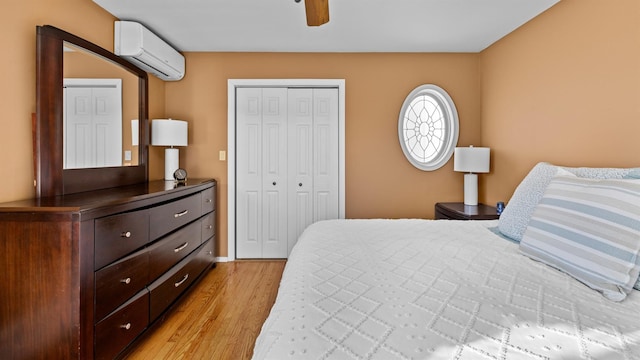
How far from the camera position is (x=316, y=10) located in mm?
1727

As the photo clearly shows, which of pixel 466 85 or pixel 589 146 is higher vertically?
pixel 466 85

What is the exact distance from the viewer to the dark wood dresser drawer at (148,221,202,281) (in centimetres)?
213

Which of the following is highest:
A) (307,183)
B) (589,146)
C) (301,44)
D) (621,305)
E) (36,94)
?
(301,44)

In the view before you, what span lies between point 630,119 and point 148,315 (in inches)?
126

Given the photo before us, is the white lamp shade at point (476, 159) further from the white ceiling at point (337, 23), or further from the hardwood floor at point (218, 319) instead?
the hardwood floor at point (218, 319)

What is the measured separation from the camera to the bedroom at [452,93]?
73.6 inches

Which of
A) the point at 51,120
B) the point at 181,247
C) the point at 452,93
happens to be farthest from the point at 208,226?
the point at 452,93

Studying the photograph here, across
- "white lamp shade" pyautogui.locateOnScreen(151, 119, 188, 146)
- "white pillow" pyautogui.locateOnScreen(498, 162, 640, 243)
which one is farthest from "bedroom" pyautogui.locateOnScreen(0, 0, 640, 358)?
"white pillow" pyautogui.locateOnScreen(498, 162, 640, 243)

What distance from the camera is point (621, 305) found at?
102 centimetres

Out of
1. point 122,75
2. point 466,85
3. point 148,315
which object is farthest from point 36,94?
point 466,85

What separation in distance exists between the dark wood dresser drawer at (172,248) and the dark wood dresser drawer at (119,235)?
0.57 feet

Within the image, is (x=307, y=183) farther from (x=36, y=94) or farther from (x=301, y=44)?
(x=36, y=94)

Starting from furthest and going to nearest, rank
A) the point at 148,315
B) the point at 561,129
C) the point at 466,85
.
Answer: the point at 466,85
the point at 561,129
the point at 148,315

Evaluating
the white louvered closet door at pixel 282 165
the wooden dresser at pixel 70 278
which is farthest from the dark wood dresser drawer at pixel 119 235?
the white louvered closet door at pixel 282 165
